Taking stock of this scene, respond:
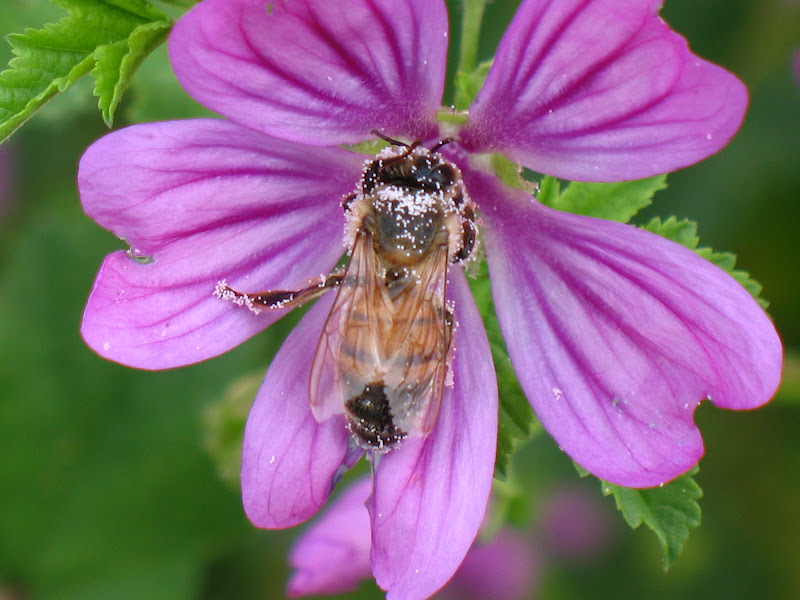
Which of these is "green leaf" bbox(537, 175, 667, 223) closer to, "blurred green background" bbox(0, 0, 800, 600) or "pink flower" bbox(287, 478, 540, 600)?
"pink flower" bbox(287, 478, 540, 600)

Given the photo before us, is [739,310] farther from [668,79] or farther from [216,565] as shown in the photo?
[216,565]

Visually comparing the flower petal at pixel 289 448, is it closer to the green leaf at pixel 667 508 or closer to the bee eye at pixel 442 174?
the bee eye at pixel 442 174

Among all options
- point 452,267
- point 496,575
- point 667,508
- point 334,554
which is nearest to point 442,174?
point 452,267

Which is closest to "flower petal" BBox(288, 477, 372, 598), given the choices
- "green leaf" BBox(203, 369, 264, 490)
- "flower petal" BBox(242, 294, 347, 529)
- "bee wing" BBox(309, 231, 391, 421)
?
"green leaf" BBox(203, 369, 264, 490)

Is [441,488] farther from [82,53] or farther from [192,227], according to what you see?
[82,53]

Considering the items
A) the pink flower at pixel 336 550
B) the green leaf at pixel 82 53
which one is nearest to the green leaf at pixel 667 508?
the pink flower at pixel 336 550

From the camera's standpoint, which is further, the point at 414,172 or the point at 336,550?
the point at 336,550
